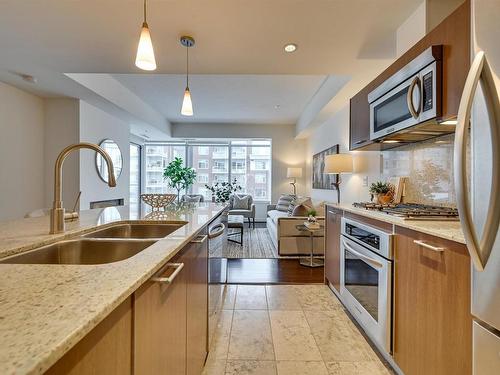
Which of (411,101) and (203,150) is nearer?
(411,101)

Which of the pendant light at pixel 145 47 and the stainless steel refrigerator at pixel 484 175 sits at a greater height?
the pendant light at pixel 145 47

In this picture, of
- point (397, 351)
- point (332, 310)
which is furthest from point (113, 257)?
point (332, 310)

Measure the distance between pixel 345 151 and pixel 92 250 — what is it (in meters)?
3.92

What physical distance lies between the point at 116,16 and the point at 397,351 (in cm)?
291

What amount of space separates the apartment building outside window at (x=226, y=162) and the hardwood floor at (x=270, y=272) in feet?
13.9

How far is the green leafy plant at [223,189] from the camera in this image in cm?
749

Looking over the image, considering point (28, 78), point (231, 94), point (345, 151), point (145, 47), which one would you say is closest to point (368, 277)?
point (145, 47)

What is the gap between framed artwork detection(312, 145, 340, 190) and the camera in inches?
187

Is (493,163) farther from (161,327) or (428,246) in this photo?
(161,327)

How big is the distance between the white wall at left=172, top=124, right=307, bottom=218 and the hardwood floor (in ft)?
12.3

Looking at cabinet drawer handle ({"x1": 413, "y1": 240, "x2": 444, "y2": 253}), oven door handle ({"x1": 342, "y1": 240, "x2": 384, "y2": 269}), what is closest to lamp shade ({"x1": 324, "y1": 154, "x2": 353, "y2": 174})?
oven door handle ({"x1": 342, "y1": 240, "x2": 384, "y2": 269})

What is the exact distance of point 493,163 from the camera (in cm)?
80

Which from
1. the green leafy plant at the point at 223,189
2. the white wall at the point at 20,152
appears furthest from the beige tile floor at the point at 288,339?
the green leafy plant at the point at 223,189

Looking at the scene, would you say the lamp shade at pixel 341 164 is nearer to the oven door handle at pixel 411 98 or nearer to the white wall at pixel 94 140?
the oven door handle at pixel 411 98
